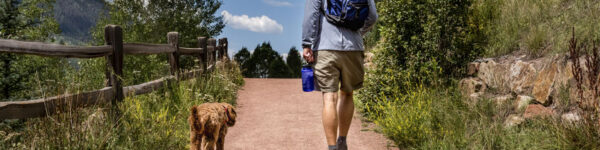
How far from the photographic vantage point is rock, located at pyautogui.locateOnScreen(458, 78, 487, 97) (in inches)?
209

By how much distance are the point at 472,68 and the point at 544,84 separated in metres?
1.31

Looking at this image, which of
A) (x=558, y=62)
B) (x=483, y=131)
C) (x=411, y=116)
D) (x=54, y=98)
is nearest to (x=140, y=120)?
(x=54, y=98)

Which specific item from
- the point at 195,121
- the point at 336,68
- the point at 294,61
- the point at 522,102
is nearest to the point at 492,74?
the point at 522,102

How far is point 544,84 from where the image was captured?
14.5 ft

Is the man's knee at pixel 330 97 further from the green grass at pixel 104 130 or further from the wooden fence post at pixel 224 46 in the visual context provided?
the wooden fence post at pixel 224 46

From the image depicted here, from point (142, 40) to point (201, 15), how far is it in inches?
153

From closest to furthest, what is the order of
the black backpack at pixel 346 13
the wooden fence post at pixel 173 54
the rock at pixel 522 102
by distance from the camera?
1. the black backpack at pixel 346 13
2. the rock at pixel 522 102
3. the wooden fence post at pixel 173 54

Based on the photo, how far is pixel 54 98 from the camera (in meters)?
3.60

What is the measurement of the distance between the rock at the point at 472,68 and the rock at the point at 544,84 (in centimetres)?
110

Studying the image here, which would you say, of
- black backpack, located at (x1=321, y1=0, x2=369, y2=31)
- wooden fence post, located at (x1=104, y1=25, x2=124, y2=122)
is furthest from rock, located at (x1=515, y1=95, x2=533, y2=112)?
wooden fence post, located at (x1=104, y1=25, x2=124, y2=122)

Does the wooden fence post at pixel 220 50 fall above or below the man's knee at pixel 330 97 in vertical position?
above

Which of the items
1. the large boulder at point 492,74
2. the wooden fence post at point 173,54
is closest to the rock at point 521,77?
the large boulder at point 492,74

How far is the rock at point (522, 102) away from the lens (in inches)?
175

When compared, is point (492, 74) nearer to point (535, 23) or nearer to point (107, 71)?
point (535, 23)
